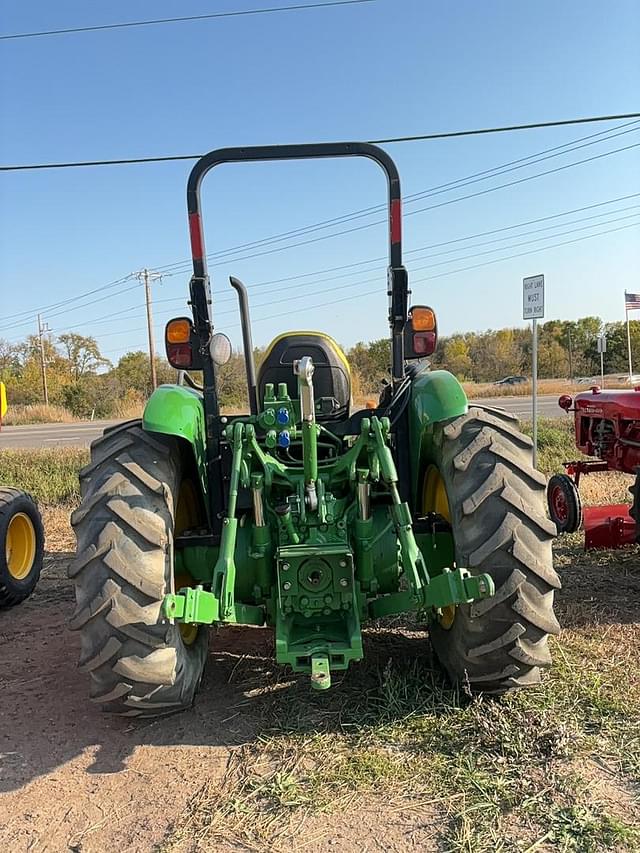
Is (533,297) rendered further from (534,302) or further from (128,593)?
(128,593)

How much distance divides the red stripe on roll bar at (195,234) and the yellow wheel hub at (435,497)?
5.47 feet

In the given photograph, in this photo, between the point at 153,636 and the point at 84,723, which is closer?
the point at 153,636

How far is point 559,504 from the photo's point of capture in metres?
6.72

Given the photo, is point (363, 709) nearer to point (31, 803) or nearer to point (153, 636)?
point (153, 636)

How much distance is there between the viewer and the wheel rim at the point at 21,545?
543 cm

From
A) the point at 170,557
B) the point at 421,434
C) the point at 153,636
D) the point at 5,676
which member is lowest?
the point at 5,676

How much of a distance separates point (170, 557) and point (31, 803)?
1.05 meters

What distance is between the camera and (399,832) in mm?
2391

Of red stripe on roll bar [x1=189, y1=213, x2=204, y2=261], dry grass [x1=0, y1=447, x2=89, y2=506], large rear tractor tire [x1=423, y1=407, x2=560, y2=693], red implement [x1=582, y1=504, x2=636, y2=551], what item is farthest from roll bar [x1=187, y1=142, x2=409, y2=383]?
dry grass [x1=0, y1=447, x2=89, y2=506]

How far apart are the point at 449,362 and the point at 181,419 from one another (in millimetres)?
45432

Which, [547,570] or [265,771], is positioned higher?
[547,570]

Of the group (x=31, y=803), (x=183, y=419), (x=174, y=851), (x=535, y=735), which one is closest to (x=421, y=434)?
(x=183, y=419)

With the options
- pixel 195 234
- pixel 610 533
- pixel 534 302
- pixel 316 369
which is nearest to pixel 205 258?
pixel 195 234

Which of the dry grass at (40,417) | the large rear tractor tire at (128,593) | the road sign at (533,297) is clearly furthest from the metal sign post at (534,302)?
the dry grass at (40,417)
